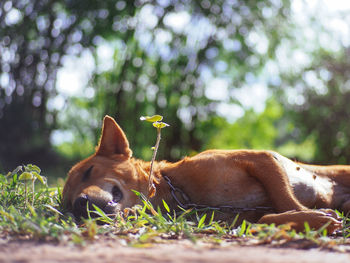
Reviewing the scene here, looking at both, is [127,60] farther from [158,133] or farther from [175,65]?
[158,133]

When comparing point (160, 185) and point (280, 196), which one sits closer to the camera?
point (280, 196)

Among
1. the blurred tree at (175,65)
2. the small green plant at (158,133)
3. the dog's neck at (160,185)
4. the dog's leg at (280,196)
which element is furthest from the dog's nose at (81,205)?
the blurred tree at (175,65)

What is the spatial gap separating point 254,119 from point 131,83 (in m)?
9.42

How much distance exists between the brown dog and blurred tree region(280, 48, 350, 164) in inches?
350

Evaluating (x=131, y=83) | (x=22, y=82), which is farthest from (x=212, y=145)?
(x=22, y=82)

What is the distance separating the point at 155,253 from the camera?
212 centimetres

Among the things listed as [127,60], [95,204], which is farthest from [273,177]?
[127,60]

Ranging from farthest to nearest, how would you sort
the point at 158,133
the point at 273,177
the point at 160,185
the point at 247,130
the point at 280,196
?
the point at 247,130
the point at 160,185
the point at 273,177
the point at 280,196
the point at 158,133

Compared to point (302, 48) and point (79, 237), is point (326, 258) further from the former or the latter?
point (302, 48)

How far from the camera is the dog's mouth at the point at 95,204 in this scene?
3.47 meters

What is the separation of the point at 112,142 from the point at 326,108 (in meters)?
9.99

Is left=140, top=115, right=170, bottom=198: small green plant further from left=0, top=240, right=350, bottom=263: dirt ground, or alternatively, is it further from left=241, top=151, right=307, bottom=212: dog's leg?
left=0, top=240, right=350, bottom=263: dirt ground

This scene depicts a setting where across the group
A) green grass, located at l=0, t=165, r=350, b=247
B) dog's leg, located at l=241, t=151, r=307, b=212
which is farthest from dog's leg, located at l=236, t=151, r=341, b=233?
green grass, located at l=0, t=165, r=350, b=247

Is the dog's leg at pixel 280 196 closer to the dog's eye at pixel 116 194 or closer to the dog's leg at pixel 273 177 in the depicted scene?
the dog's leg at pixel 273 177
